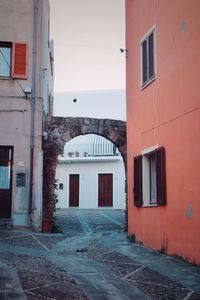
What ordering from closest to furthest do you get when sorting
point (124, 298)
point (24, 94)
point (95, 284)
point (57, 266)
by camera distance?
point (124, 298)
point (95, 284)
point (57, 266)
point (24, 94)

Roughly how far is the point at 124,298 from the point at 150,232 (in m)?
4.80

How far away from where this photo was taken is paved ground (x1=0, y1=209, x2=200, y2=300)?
566 centimetres

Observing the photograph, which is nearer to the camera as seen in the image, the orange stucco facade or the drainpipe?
the orange stucco facade

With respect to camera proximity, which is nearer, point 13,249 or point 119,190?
point 13,249

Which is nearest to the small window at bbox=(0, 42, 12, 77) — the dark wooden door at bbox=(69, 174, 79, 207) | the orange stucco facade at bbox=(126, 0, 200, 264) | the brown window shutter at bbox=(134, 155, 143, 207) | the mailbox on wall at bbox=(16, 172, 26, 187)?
the mailbox on wall at bbox=(16, 172, 26, 187)

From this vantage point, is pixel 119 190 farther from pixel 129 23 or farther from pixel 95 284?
pixel 95 284

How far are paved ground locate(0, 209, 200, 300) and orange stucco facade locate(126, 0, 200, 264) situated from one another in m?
0.56

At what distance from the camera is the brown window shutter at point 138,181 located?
10.9 meters

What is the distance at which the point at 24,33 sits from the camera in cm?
1382

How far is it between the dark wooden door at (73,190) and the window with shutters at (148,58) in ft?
64.5

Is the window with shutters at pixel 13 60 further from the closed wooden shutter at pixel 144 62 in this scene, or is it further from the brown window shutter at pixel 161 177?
the brown window shutter at pixel 161 177

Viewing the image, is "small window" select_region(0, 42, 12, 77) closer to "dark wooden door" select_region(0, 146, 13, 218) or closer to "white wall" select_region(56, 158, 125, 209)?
"dark wooden door" select_region(0, 146, 13, 218)

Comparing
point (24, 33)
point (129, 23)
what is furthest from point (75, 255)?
point (24, 33)

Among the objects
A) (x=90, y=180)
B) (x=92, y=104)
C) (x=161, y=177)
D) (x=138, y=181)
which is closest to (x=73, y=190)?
(x=90, y=180)
